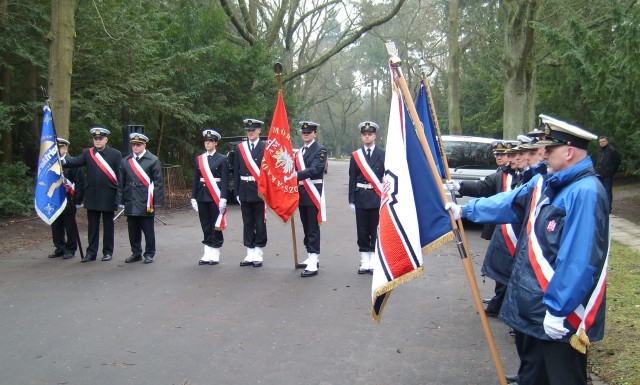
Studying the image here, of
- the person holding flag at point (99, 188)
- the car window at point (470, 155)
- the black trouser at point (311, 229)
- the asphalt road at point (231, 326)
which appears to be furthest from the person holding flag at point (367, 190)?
the car window at point (470, 155)

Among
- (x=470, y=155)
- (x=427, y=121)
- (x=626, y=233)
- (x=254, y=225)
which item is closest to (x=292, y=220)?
(x=254, y=225)

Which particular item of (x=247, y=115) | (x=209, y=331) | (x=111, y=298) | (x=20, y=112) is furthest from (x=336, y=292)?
(x=247, y=115)

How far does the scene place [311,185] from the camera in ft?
26.0

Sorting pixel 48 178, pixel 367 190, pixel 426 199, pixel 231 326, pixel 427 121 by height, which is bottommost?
pixel 231 326

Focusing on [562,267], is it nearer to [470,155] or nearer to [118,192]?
[118,192]

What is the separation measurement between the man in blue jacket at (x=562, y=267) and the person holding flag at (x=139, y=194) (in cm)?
624

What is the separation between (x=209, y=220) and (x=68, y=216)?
7.54 ft

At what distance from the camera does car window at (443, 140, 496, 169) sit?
12914 millimetres

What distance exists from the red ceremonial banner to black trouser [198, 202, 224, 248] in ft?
3.53

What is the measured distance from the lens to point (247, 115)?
734 inches

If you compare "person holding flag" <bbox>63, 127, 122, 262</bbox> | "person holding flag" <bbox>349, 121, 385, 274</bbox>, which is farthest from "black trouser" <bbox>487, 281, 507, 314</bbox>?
"person holding flag" <bbox>63, 127, 122, 262</bbox>

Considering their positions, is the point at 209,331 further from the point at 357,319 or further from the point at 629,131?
the point at 629,131

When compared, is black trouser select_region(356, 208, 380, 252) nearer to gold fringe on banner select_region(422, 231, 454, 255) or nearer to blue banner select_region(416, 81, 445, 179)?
blue banner select_region(416, 81, 445, 179)

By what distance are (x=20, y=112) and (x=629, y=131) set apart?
54.4 feet
